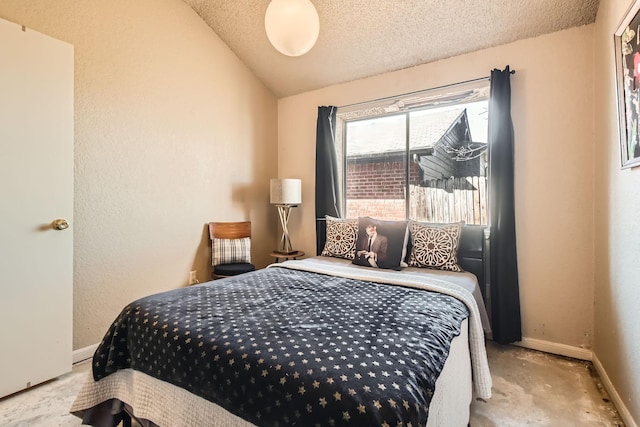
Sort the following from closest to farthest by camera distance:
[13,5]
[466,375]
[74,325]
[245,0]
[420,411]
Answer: [420,411], [466,375], [13,5], [74,325], [245,0]

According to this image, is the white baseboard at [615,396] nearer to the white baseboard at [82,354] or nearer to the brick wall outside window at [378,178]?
the brick wall outside window at [378,178]

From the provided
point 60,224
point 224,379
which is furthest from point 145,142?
point 224,379

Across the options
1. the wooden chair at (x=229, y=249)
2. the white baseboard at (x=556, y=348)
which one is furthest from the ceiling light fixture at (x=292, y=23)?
the white baseboard at (x=556, y=348)

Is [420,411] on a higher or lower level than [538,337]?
higher

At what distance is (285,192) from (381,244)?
4.05 feet

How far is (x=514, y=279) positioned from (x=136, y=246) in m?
3.05

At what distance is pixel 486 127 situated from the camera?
2.73 meters

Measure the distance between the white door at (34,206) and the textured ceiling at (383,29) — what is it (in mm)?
1485

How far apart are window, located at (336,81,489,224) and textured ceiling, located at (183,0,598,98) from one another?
15.5 inches

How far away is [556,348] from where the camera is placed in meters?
2.36

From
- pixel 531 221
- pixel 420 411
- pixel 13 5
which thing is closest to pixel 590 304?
pixel 531 221

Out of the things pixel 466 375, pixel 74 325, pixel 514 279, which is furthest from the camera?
pixel 514 279

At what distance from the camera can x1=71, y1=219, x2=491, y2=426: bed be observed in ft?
2.90

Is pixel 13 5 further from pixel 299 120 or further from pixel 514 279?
pixel 514 279
